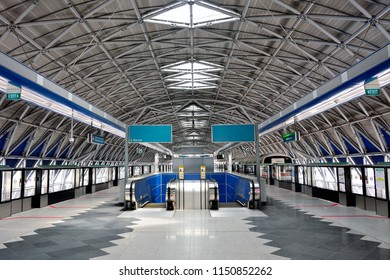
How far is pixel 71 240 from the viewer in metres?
6.93

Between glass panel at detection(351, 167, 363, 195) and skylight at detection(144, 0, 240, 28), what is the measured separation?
1070 centimetres

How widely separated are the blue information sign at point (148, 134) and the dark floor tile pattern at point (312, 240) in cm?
743

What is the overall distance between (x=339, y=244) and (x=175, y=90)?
26.9m

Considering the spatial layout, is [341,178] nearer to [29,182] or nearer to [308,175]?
[308,175]

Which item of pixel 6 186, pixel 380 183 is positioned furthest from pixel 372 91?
pixel 6 186

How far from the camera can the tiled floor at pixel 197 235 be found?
5773 millimetres

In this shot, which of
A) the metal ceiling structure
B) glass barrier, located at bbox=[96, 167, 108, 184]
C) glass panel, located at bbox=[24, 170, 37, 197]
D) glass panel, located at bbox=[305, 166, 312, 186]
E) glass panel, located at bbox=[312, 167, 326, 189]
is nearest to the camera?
glass panel, located at bbox=[24, 170, 37, 197]

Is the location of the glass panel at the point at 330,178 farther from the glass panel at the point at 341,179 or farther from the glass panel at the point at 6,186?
the glass panel at the point at 6,186

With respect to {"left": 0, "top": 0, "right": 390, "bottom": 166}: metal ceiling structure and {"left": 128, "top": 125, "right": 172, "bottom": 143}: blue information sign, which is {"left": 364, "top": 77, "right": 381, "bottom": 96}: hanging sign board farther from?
{"left": 128, "top": 125, "right": 172, "bottom": 143}: blue information sign

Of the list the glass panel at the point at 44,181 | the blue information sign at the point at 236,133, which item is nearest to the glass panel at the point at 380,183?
the blue information sign at the point at 236,133

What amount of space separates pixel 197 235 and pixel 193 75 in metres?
20.7

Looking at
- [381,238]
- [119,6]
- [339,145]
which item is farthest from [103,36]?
[339,145]

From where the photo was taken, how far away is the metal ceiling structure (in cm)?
1353

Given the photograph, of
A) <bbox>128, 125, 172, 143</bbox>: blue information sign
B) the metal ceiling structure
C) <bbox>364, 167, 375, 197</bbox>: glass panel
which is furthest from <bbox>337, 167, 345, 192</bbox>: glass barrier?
<bbox>128, 125, 172, 143</bbox>: blue information sign
